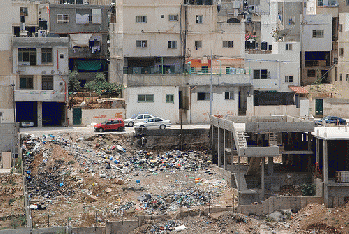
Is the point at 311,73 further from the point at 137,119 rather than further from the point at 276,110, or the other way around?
the point at 137,119

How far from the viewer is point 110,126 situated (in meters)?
62.4

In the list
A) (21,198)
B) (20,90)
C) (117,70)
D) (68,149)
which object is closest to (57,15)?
(117,70)

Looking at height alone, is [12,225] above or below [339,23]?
below

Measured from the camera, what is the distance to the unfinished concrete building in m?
53.9

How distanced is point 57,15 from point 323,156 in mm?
31860

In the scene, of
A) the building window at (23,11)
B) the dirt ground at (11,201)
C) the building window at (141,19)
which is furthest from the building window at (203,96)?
the building window at (23,11)

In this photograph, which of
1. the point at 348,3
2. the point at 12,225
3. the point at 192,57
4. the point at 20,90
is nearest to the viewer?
the point at 12,225

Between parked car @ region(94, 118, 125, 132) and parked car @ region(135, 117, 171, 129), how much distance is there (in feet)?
4.87

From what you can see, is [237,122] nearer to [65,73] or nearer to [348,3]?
[65,73]

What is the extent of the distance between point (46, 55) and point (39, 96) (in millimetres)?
3127

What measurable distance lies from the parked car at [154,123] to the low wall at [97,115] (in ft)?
11.7

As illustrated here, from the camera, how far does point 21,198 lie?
52594 mm

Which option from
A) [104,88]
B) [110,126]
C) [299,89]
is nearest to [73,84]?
[104,88]

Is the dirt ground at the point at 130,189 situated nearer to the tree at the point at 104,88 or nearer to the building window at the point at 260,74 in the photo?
the tree at the point at 104,88
